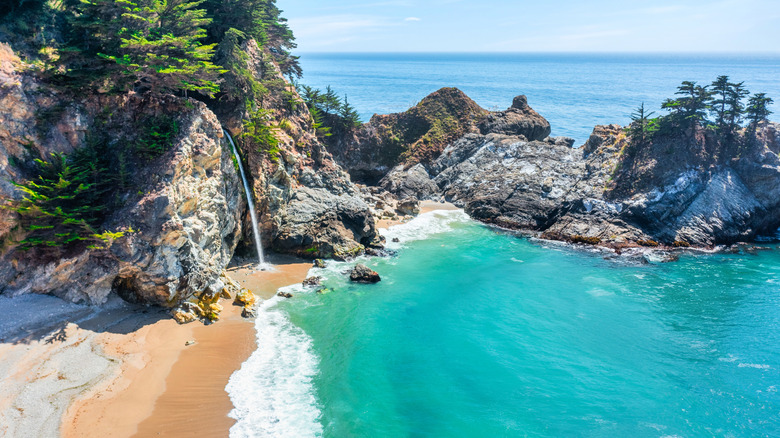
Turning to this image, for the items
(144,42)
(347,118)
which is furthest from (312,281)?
(347,118)

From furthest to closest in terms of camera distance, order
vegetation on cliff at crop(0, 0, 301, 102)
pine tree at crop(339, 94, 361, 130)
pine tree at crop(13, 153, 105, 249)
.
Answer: pine tree at crop(339, 94, 361, 130)
vegetation on cliff at crop(0, 0, 301, 102)
pine tree at crop(13, 153, 105, 249)

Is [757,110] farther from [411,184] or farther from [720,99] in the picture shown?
[411,184]

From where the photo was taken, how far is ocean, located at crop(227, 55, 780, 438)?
15.9 meters

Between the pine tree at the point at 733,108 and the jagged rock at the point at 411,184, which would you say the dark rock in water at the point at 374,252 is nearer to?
the jagged rock at the point at 411,184

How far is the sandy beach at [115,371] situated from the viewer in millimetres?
14094

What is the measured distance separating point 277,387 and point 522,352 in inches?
446

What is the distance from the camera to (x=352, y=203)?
32781 mm

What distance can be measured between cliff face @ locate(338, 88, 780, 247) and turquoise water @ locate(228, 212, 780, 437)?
4355 mm

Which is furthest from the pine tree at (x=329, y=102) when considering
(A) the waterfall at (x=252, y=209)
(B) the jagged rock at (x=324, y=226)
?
(A) the waterfall at (x=252, y=209)

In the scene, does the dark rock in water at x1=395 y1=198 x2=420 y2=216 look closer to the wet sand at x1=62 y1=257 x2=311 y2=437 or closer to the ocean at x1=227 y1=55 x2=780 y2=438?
the ocean at x1=227 y1=55 x2=780 y2=438

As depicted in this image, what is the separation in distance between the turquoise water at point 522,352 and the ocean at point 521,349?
0.08 metres

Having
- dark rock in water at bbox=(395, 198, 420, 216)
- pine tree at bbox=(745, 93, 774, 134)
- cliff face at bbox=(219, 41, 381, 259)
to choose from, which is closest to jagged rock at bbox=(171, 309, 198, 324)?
cliff face at bbox=(219, 41, 381, 259)

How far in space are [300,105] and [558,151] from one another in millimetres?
26599

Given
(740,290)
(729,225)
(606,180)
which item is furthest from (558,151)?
(740,290)
